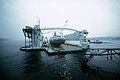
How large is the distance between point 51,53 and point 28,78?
50.7 ft

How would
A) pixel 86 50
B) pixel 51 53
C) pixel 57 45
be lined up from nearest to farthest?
1. pixel 51 53
2. pixel 86 50
3. pixel 57 45

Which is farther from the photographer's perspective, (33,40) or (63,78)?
(33,40)

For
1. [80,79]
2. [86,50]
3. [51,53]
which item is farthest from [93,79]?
[86,50]

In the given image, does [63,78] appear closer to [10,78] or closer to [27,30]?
[10,78]

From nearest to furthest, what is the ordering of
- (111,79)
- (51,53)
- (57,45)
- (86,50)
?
(111,79), (51,53), (86,50), (57,45)

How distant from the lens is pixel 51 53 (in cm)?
2650

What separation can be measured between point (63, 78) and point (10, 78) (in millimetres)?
7242

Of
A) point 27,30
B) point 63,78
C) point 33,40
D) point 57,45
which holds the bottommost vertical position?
point 63,78

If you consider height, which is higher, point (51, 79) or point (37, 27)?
point (37, 27)

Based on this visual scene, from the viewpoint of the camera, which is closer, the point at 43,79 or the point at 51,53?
the point at 43,79

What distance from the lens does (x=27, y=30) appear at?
1515 inches

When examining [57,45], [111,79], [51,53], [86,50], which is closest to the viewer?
[111,79]

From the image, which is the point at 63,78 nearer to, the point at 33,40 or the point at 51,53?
the point at 51,53

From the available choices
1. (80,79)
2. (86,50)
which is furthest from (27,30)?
(80,79)
